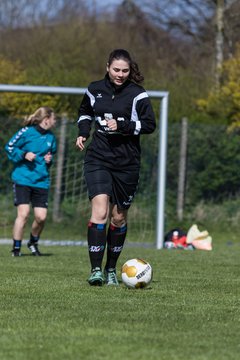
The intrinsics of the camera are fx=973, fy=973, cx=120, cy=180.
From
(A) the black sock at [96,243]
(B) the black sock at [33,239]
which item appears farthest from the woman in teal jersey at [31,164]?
(A) the black sock at [96,243]

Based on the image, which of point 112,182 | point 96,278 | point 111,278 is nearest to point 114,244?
point 111,278

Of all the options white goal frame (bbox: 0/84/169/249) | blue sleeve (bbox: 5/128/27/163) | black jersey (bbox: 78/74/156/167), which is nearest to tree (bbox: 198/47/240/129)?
white goal frame (bbox: 0/84/169/249)

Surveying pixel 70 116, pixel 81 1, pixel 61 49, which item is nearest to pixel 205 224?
pixel 70 116

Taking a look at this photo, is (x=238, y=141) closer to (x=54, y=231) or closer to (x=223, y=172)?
(x=223, y=172)

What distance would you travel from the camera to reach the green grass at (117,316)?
4.95 meters

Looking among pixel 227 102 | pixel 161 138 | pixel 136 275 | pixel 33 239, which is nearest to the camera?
pixel 136 275

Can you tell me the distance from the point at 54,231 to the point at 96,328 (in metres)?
10.9

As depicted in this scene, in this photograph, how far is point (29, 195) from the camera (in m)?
12.0

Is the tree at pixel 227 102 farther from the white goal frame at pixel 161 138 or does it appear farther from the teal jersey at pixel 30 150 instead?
the teal jersey at pixel 30 150

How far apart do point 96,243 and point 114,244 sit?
0.33 m

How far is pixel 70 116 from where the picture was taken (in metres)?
17.5

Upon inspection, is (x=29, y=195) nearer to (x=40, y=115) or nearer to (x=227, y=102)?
(x=40, y=115)

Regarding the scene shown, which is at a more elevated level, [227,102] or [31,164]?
[227,102]

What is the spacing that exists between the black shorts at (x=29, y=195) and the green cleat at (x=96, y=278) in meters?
4.11
